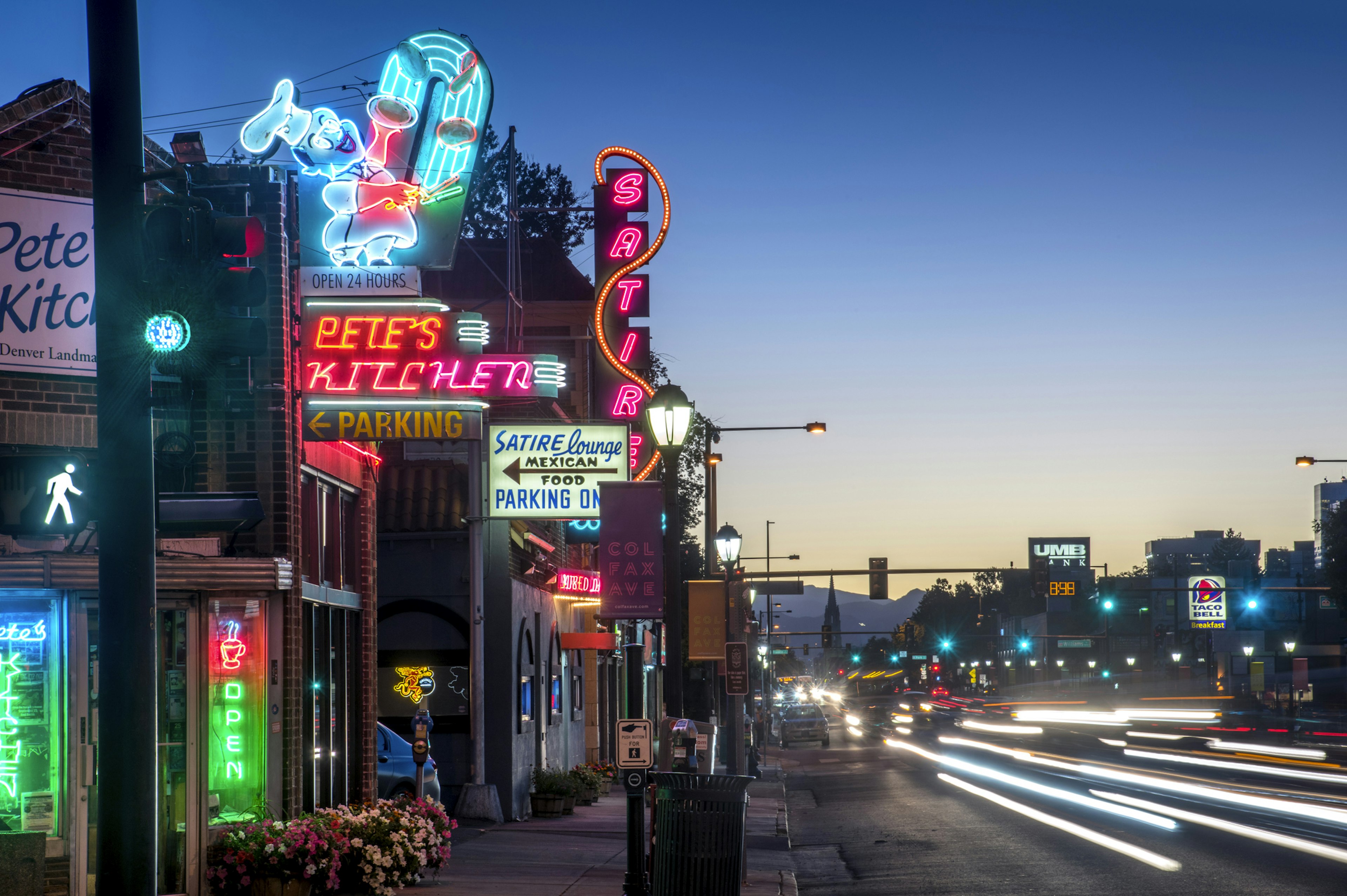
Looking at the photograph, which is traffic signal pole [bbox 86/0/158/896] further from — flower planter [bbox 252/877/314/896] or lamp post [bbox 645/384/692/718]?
lamp post [bbox 645/384/692/718]

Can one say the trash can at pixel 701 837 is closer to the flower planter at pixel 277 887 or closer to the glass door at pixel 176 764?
the flower planter at pixel 277 887

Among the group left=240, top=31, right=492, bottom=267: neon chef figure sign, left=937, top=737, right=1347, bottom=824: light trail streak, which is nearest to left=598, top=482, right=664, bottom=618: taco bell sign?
left=240, top=31, right=492, bottom=267: neon chef figure sign

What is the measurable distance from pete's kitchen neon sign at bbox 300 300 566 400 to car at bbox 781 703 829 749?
46469mm

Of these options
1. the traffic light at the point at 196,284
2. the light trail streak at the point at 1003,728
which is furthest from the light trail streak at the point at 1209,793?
the traffic light at the point at 196,284

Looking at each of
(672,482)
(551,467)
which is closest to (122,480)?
(672,482)

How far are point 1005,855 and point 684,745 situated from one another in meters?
5.26

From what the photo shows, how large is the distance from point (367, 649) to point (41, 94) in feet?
25.7

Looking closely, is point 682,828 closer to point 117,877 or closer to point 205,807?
point 205,807

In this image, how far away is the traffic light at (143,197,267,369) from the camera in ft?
25.7

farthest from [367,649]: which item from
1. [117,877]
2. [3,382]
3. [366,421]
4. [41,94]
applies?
[117,877]

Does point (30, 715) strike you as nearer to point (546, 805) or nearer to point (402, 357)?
point (402, 357)

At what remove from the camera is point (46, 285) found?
1146 cm

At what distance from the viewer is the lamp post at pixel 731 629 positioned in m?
27.5

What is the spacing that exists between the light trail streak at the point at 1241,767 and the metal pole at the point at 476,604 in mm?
17856
